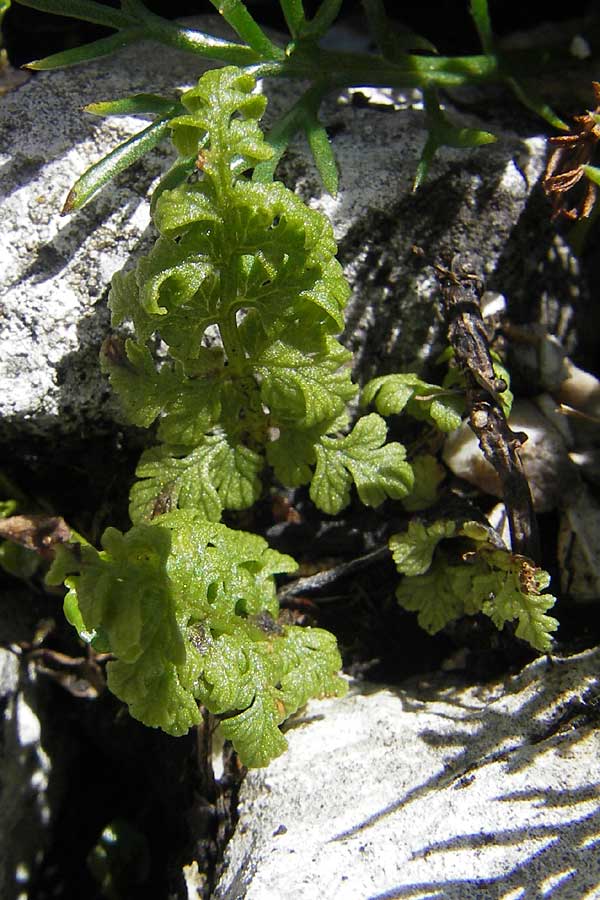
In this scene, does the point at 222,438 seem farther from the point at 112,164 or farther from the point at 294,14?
the point at 294,14

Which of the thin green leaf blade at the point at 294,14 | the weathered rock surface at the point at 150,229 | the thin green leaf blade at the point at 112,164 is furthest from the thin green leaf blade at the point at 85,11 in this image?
the thin green leaf blade at the point at 294,14

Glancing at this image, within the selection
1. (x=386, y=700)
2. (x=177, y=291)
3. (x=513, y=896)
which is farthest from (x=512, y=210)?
(x=513, y=896)

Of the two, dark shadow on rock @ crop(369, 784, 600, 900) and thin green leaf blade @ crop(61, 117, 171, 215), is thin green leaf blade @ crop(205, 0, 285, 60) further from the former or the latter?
dark shadow on rock @ crop(369, 784, 600, 900)

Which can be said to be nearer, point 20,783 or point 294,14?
point 294,14

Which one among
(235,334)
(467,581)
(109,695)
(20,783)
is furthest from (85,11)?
(20,783)

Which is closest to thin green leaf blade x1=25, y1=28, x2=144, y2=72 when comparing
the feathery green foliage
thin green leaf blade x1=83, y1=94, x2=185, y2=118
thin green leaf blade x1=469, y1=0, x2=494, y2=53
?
thin green leaf blade x1=83, y1=94, x2=185, y2=118

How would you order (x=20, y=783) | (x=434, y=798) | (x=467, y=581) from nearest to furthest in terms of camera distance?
(x=434, y=798) → (x=467, y=581) → (x=20, y=783)
